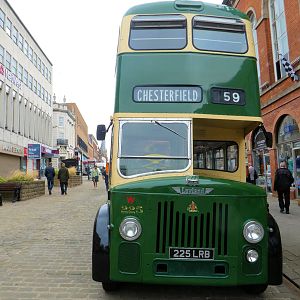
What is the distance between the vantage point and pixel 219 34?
19.6 ft

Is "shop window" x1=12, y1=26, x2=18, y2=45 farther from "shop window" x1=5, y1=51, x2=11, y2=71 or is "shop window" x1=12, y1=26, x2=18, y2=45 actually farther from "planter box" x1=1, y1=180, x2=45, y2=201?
"planter box" x1=1, y1=180, x2=45, y2=201

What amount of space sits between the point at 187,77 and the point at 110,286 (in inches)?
118

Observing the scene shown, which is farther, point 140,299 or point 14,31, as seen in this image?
point 14,31

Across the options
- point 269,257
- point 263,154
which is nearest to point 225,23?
point 269,257

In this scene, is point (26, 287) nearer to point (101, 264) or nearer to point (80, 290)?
point (80, 290)

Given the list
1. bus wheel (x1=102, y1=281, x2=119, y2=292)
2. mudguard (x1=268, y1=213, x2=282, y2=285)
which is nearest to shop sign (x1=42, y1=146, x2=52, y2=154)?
bus wheel (x1=102, y1=281, x2=119, y2=292)

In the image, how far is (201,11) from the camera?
20.1 feet

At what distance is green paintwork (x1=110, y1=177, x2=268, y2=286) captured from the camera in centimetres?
426

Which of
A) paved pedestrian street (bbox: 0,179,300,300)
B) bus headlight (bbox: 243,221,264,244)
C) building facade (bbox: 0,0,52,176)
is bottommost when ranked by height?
paved pedestrian street (bbox: 0,179,300,300)

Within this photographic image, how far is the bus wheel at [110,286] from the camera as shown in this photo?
476cm

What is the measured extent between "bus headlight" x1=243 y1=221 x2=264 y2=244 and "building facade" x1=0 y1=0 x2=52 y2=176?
819 inches

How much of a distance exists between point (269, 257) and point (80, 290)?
252 cm

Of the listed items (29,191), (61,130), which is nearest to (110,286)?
(29,191)

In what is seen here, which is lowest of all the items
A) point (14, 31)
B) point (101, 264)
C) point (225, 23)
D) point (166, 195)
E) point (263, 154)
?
point (101, 264)
